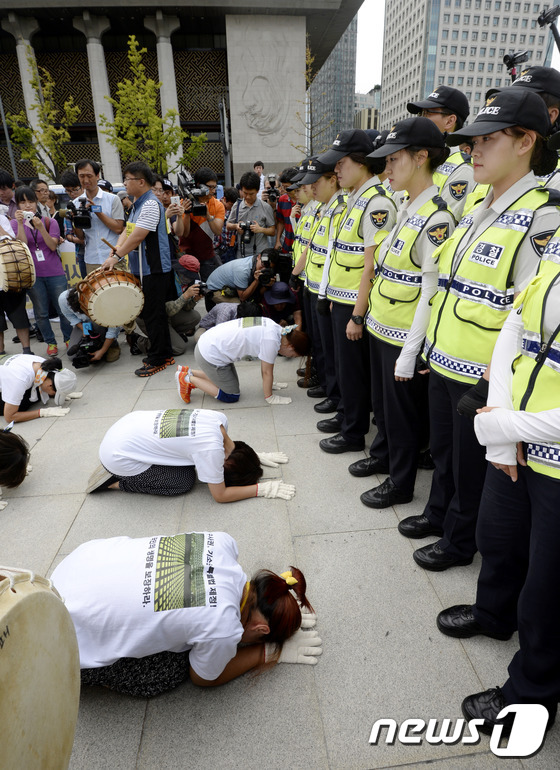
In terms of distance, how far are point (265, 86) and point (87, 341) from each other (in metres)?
23.4

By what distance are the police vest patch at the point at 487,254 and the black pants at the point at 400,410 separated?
88 centimetres

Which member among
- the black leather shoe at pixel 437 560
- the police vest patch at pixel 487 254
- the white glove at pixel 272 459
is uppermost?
the police vest patch at pixel 487 254

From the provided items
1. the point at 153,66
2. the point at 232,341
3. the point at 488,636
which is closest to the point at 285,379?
the point at 232,341

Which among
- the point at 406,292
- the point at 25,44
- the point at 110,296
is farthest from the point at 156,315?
the point at 25,44

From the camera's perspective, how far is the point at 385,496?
302 cm

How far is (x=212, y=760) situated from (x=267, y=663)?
0.39 m

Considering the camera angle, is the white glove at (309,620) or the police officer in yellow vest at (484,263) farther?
the white glove at (309,620)

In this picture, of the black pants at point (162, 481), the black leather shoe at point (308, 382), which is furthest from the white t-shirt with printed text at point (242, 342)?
the black pants at point (162, 481)

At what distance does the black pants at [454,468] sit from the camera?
2137 millimetres

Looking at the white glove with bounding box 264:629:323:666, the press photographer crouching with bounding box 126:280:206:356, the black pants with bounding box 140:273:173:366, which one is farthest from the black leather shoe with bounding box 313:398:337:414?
the white glove with bounding box 264:629:323:666

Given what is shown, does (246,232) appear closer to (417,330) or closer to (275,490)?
(275,490)

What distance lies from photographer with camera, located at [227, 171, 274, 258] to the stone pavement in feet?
12.0

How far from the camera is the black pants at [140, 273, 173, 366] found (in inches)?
212

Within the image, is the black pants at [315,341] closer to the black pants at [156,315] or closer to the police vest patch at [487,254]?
the black pants at [156,315]
